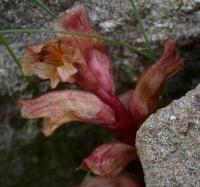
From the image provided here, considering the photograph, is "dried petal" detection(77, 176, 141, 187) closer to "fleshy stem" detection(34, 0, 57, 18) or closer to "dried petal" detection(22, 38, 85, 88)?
"dried petal" detection(22, 38, 85, 88)

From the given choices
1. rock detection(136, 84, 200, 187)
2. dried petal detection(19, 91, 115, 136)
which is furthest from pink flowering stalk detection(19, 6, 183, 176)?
rock detection(136, 84, 200, 187)

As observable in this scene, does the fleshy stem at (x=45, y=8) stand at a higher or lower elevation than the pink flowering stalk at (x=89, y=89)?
higher

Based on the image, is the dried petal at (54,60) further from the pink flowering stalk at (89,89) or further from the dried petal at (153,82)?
the dried petal at (153,82)

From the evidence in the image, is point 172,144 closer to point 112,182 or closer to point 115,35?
point 112,182

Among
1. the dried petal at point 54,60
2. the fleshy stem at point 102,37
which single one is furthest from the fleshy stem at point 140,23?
the dried petal at point 54,60

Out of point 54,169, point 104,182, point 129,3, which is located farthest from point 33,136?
point 129,3

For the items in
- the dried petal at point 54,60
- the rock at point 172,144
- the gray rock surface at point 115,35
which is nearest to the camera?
the rock at point 172,144

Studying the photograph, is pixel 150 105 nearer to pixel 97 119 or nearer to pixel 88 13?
pixel 97 119

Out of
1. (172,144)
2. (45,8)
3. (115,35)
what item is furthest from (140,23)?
(172,144)
